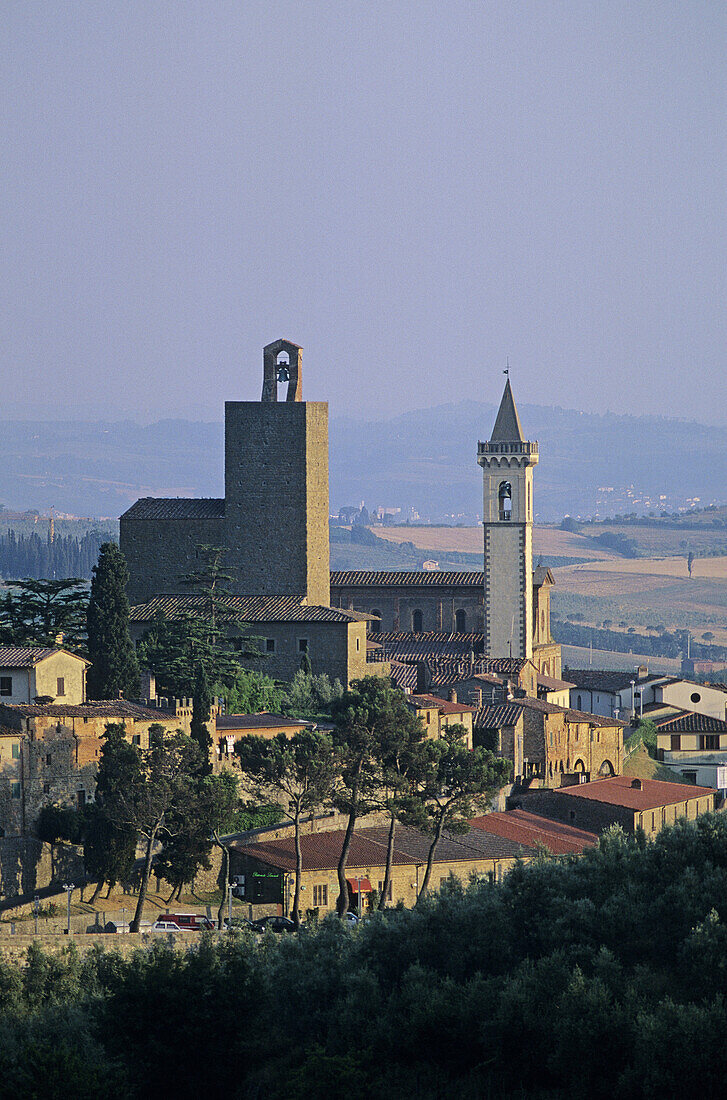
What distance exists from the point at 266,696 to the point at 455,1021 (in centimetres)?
2878

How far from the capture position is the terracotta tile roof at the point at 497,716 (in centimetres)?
5816

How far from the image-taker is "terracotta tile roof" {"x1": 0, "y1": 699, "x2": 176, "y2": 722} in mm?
46969

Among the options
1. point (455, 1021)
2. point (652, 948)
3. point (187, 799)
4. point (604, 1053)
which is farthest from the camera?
point (187, 799)

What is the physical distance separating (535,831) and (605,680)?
25436mm

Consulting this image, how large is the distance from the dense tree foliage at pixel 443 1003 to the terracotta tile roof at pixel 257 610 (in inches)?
1029

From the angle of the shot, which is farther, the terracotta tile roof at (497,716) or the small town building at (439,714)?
the terracotta tile roof at (497,716)

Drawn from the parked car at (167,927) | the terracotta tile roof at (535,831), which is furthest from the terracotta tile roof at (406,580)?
the parked car at (167,927)

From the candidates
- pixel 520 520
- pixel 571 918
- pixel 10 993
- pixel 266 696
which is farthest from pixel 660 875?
pixel 520 520

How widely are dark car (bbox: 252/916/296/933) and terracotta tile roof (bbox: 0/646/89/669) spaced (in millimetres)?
10227

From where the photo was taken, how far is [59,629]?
56344mm

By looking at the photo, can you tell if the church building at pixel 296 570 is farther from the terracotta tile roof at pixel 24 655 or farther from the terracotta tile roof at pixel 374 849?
the terracotta tile roof at pixel 374 849

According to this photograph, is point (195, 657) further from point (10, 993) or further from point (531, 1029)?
point (531, 1029)

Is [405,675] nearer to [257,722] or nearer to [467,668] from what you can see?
[467,668]

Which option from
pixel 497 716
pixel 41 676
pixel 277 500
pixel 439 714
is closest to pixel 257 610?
pixel 277 500
